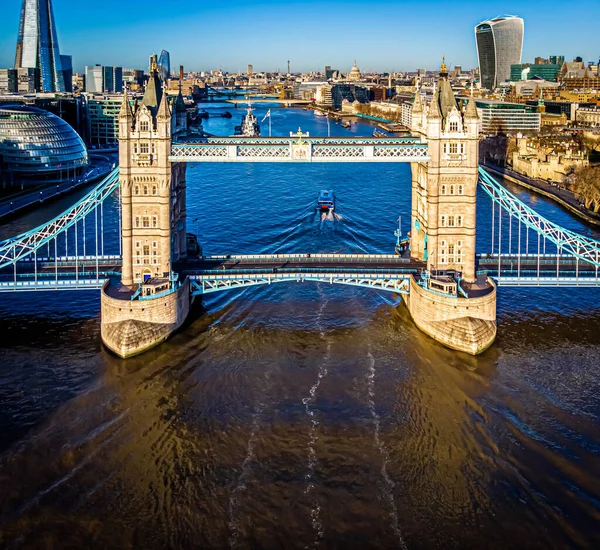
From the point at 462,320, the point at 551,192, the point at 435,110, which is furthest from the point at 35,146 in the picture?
the point at 462,320

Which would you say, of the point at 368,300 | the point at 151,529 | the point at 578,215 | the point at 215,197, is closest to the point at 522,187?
the point at 578,215

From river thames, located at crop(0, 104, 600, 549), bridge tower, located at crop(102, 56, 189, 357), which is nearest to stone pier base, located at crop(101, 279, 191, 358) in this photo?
bridge tower, located at crop(102, 56, 189, 357)

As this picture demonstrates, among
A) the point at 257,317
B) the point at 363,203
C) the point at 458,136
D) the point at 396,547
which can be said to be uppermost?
the point at 458,136

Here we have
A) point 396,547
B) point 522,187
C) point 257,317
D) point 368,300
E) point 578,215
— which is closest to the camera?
point 396,547

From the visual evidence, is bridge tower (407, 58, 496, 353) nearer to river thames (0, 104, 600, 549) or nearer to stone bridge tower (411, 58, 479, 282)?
stone bridge tower (411, 58, 479, 282)

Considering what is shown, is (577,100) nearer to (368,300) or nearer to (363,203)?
(363,203)

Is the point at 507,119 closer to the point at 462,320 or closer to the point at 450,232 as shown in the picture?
the point at 450,232

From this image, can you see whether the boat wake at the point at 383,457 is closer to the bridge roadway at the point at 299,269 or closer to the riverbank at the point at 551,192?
the bridge roadway at the point at 299,269
